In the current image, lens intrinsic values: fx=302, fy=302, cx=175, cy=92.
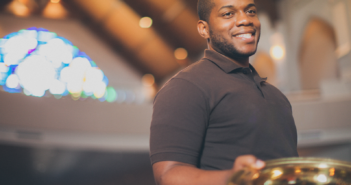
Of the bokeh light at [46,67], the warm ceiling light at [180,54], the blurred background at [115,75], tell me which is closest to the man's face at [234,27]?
the blurred background at [115,75]

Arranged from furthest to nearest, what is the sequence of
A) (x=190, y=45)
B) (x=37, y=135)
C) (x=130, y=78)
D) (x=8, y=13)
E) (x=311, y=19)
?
1. (x=130, y=78)
2. (x=190, y=45)
3. (x=8, y=13)
4. (x=311, y=19)
5. (x=37, y=135)

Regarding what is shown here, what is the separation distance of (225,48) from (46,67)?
1156 cm

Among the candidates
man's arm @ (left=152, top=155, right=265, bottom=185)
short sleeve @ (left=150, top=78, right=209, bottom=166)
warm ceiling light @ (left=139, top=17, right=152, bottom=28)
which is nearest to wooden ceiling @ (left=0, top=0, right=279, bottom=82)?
warm ceiling light @ (left=139, top=17, right=152, bottom=28)

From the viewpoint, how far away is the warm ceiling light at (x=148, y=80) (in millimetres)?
15392

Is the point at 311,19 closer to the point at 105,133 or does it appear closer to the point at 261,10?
the point at 261,10

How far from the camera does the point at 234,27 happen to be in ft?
3.84

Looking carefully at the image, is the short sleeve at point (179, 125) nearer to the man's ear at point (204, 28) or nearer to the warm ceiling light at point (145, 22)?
the man's ear at point (204, 28)

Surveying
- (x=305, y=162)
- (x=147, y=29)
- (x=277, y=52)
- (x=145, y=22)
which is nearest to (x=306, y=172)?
(x=305, y=162)

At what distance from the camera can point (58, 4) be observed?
12.7 m

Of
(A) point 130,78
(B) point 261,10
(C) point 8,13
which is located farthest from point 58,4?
(B) point 261,10

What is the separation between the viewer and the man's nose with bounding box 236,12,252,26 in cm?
118

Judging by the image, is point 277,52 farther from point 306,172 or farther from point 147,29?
point 306,172

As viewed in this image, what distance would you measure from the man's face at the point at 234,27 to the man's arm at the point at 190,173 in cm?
53

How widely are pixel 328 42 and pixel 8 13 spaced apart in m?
12.5
